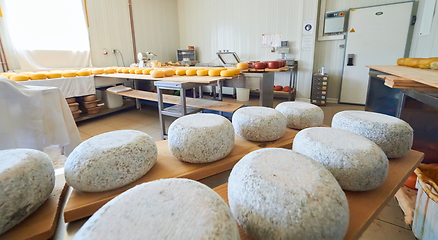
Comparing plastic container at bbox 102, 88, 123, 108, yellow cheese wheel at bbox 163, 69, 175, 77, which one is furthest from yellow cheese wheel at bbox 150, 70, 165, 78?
plastic container at bbox 102, 88, 123, 108

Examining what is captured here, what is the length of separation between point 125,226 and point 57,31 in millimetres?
4703

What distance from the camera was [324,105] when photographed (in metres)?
4.19

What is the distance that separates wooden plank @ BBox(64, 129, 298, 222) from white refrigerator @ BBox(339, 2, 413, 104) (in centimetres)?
404

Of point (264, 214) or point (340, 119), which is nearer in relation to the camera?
point (264, 214)

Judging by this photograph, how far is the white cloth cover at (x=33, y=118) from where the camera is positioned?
3.82 feet

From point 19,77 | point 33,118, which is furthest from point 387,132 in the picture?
point 19,77

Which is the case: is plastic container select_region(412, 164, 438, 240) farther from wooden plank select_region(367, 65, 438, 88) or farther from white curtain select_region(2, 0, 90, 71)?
white curtain select_region(2, 0, 90, 71)

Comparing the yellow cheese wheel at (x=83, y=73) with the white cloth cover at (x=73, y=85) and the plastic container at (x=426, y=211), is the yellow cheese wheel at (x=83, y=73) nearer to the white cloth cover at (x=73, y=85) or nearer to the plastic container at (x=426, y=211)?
the white cloth cover at (x=73, y=85)

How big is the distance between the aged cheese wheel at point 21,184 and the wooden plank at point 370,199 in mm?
427

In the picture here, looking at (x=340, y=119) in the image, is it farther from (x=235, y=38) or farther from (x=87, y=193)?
(x=235, y=38)

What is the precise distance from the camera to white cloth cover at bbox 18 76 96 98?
9.14ft

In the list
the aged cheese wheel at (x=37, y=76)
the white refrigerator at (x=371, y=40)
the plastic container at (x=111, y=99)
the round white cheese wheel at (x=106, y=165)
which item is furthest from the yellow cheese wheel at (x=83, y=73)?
the white refrigerator at (x=371, y=40)

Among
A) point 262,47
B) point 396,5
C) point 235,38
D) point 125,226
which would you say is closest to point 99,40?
point 235,38

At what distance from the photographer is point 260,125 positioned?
0.74 metres
